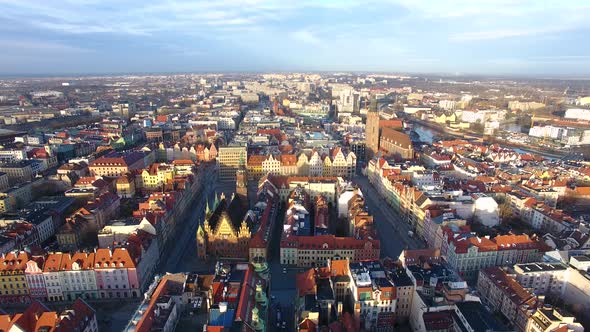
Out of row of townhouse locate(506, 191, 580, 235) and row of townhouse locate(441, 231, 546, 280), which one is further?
row of townhouse locate(506, 191, 580, 235)

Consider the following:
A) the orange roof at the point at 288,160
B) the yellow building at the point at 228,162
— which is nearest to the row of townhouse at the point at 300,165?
the orange roof at the point at 288,160

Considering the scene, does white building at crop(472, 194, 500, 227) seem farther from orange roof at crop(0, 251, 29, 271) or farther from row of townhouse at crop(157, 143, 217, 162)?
row of townhouse at crop(157, 143, 217, 162)

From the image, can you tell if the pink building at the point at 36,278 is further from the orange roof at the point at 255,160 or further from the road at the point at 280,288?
the orange roof at the point at 255,160

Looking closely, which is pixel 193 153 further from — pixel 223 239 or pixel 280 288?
pixel 280 288

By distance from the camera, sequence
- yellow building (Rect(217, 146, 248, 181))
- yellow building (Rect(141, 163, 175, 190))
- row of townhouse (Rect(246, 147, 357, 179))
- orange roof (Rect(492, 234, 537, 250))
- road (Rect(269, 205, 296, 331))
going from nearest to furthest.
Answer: road (Rect(269, 205, 296, 331)) → orange roof (Rect(492, 234, 537, 250)) → yellow building (Rect(141, 163, 175, 190)) → row of townhouse (Rect(246, 147, 357, 179)) → yellow building (Rect(217, 146, 248, 181))

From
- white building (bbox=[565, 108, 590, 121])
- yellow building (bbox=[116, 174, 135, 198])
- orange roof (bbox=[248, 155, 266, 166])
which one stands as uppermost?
white building (bbox=[565, 108, 590, 121])

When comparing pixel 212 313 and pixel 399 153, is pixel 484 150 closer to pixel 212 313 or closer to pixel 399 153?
pixel 399 153

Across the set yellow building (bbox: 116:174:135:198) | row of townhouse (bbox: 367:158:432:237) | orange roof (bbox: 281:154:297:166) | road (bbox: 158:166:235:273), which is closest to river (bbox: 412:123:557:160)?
row of townhouse (bbox: 367:158:432:237)
